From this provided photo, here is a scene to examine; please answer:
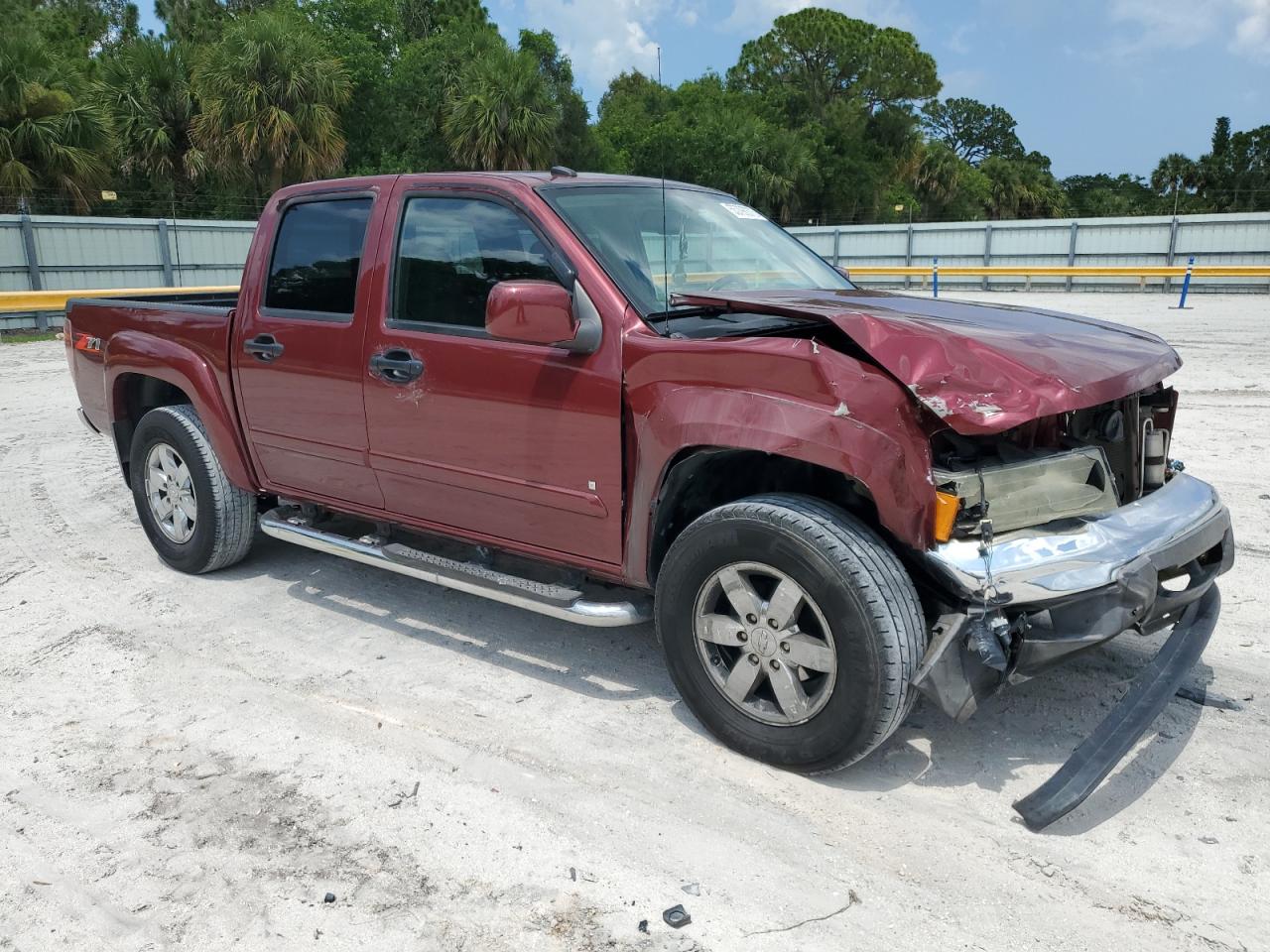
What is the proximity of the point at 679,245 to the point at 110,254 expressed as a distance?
19.2 m

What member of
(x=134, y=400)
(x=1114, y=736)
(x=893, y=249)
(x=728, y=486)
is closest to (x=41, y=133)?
(x=134, y=400)

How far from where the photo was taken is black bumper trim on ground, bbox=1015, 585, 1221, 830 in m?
2.88

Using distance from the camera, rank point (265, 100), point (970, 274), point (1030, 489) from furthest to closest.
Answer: point (970, 274) < point (265, 100) < point (1030, 489)

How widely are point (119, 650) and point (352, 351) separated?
1.63m

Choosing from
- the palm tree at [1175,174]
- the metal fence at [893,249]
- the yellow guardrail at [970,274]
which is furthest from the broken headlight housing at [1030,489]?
the palm tree at [1175,174]

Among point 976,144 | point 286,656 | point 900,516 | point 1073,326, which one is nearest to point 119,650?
point 286,656

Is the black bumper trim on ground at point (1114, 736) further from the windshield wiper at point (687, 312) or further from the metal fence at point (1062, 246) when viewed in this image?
the metal fence at point (1062, 246)

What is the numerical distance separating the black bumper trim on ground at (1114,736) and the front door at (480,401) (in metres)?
1.55

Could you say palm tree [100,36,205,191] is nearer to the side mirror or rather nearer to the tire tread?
the tire tread

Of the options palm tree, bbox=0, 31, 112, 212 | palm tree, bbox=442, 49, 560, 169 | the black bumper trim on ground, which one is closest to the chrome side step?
the black bumper trim on ground

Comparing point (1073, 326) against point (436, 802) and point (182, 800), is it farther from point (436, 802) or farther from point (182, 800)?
point (182, 800)

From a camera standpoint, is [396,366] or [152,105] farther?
[152,105]

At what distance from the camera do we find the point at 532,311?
133 inches

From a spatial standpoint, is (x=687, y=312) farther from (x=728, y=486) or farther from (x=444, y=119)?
(x=444, y=119)
